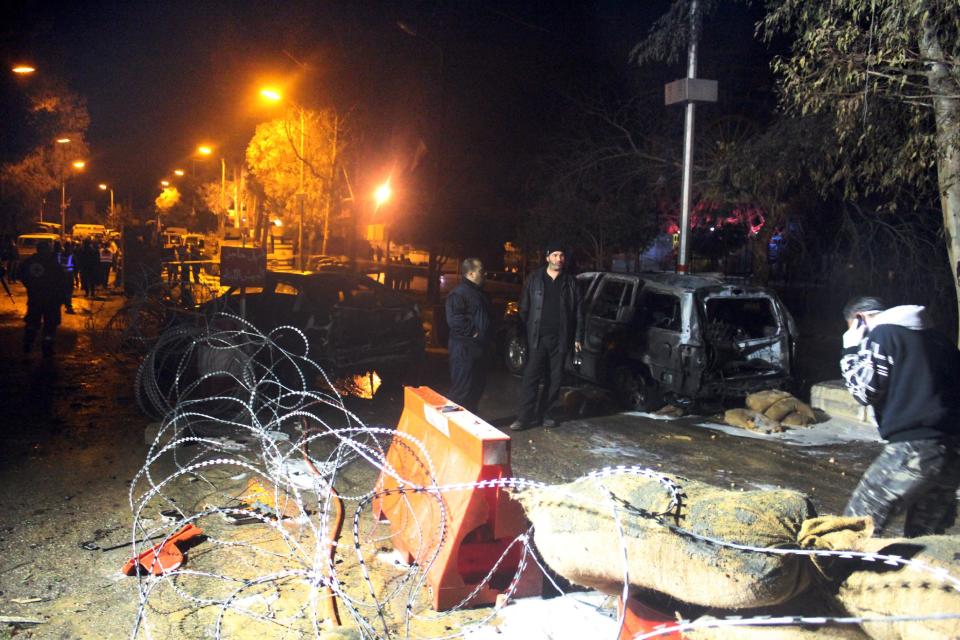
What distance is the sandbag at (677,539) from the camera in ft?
9.40

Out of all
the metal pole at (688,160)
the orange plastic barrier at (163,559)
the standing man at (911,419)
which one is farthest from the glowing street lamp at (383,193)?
the standing man at (911,419)

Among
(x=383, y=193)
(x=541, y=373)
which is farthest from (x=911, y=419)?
(x=383, y=193)

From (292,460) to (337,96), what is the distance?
25235 millimetres

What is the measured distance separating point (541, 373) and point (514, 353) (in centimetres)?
382

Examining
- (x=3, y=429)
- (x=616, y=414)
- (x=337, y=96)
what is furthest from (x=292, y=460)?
(x=337, y=96)

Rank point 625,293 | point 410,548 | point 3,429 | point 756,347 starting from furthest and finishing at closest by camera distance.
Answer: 1. point 625,293
2. point 756,347
3. point 3,429
4. point 410,548

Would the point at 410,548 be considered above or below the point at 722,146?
below

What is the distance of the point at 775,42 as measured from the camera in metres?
16.6

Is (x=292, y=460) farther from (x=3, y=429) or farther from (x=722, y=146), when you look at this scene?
(x=722, y=146)

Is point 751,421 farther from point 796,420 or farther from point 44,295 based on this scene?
point 44,295

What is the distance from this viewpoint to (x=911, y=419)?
13.1ft

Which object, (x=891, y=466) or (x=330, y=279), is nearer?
(x=891, y=466)

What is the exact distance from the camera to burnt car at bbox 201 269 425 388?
35.4ft

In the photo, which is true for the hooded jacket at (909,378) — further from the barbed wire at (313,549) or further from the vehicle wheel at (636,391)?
the vehicle wheel at (636,391)
